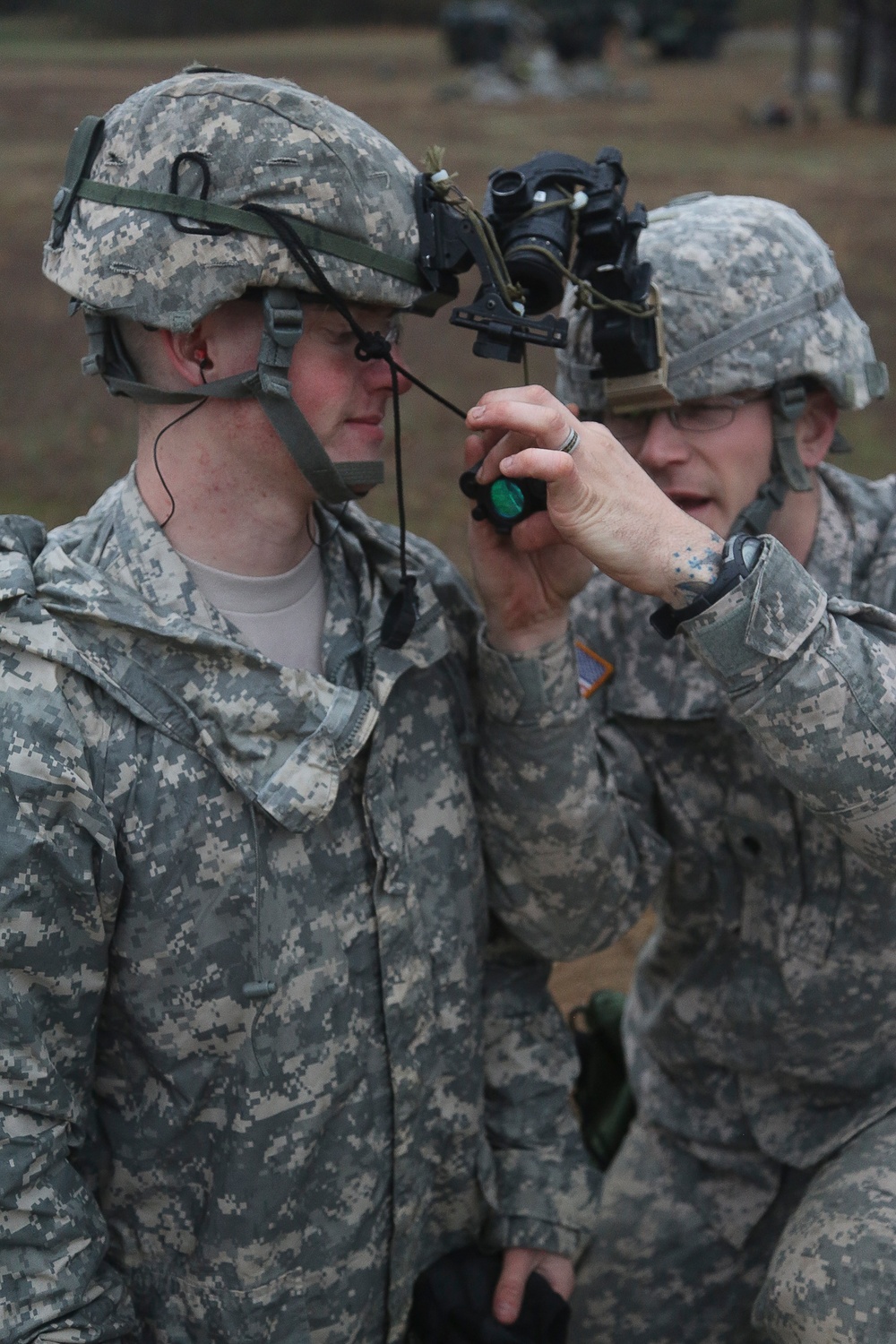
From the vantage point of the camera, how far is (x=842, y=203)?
17.4 metres

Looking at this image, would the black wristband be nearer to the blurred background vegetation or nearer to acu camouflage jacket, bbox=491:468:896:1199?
acu camouflage jacket, bbox=491:468:896:1199

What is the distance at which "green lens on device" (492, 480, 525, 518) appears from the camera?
3.19 metres

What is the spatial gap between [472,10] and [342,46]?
15.8 ft

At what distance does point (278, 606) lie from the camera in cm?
319

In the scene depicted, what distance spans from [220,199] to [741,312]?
5.00 feet

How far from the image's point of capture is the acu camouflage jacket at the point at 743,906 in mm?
3871

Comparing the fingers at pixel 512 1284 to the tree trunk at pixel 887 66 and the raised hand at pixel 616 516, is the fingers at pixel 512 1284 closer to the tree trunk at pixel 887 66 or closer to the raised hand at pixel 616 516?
the raised hand at pixel 616 516

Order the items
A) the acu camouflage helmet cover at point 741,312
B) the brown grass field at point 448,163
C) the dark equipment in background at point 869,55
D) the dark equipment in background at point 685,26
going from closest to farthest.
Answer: the acu camouflage helmet cover at point 741,312, the brown grass field at point 448,163, the dark equipment in background at point 869,55, the dark equipment in background at point 685,26

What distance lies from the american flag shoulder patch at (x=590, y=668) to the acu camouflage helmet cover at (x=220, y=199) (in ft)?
4.50

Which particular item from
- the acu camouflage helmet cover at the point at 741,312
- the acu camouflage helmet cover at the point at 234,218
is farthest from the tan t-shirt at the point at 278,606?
the acu camouflage helmet cover at the point at 741,312

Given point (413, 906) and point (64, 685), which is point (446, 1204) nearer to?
point (413, 906)

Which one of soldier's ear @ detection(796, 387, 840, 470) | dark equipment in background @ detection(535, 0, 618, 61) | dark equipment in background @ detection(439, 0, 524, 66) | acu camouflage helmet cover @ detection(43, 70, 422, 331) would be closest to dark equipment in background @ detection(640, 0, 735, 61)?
dark equipment in background @ detection(535, 0, 618, 61)

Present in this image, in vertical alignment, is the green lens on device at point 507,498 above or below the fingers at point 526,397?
below

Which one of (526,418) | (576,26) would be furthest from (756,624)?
(576,26)
